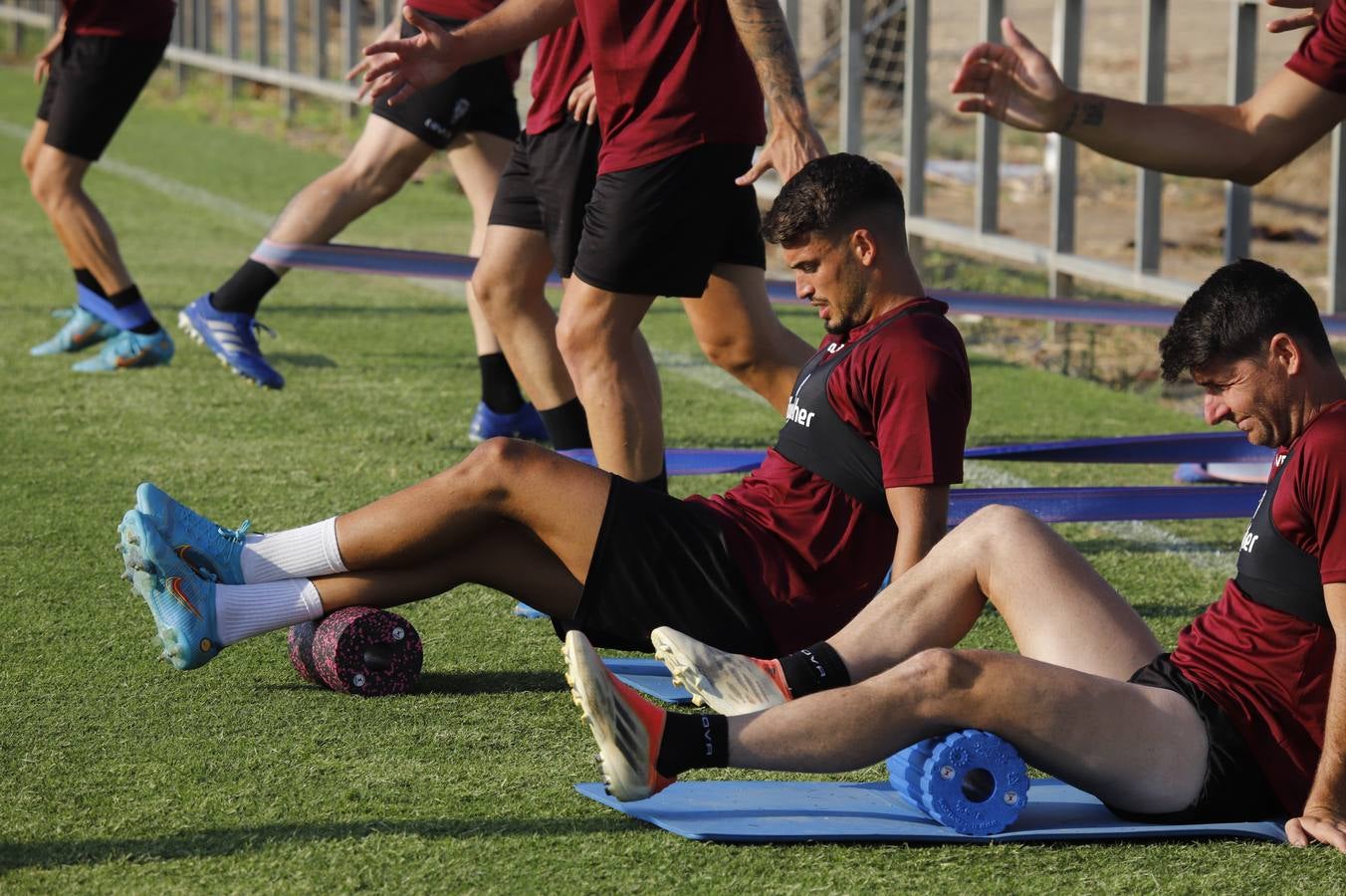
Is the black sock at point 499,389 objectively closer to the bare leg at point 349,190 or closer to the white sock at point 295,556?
the bare leg at point 349,190

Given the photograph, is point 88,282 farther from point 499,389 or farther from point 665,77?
point 665,77

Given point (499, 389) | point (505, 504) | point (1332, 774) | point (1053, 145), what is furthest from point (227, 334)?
point (1053, 145)

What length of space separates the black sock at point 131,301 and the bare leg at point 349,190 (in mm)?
1097

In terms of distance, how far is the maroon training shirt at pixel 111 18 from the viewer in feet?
27.6

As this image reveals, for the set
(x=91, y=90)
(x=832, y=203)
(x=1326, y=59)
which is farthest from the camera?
(x=91, y=90)

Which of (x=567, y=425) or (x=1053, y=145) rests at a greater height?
(x=1053, y=145)

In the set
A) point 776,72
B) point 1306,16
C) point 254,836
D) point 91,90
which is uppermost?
point 1306,16

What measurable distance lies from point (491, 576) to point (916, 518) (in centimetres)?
94

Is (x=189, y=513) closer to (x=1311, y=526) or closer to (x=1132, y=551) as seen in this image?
(x=1311, y=526)

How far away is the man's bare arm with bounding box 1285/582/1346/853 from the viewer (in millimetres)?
3283

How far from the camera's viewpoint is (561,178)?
18.2ft

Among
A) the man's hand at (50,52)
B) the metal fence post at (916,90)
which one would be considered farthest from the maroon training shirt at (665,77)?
the metal fence post at (916,90)

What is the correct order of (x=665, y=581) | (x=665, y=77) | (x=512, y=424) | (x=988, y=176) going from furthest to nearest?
1. (x=988, y=176)
2. (x=512, y=424)
3. (x=665, y=77)
4. (x=665, y=581)

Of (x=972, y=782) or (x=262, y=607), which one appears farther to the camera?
(x=262, y=607)
